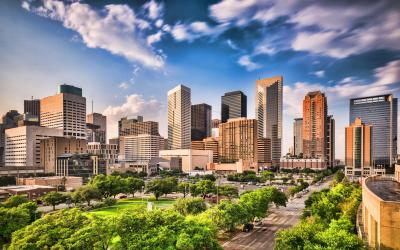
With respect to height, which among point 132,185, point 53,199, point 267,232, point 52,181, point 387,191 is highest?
point 387,191

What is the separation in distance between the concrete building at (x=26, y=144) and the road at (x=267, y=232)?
14255 centimetres

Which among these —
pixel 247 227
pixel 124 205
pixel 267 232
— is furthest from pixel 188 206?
pixel 124 205

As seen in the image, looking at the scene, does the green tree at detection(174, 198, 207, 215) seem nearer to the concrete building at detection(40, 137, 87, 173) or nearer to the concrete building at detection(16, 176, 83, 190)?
the concrete building at detection(16, 176, 83, 190)

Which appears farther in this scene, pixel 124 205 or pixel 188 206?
pixel 124 205

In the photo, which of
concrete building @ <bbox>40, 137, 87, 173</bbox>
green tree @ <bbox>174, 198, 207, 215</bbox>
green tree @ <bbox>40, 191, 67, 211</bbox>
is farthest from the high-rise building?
green tree @ <bbox>40, 191, 67, 211</bbox>

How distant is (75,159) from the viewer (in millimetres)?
129125

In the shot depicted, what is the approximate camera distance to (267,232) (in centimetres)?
5122

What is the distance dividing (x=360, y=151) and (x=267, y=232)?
548 ft

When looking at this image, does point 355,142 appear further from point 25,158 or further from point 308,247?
point 25,158

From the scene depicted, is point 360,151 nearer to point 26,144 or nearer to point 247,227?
point 247,227

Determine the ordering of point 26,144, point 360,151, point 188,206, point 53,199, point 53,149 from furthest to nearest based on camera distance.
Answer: point 360,151 → point 26,144 → point 53,149 → point 53,199 → point 188,206

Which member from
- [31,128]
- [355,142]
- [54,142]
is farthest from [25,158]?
[355,142]

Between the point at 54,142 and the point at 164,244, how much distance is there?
137531 millimetres

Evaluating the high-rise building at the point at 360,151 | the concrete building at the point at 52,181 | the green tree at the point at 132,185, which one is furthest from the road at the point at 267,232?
the high-rise building at the point at 360,151
